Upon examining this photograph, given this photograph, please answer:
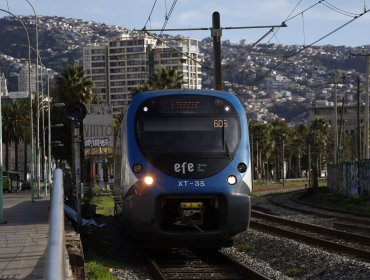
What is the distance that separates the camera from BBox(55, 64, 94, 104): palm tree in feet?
233

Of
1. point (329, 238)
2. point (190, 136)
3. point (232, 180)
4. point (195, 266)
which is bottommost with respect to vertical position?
point (329, 238)

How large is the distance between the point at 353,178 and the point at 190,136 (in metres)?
35.1

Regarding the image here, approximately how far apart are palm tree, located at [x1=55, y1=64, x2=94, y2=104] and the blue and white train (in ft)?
186

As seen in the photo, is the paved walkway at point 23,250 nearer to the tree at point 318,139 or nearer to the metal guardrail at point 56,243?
the metal guardrail at point 56,243

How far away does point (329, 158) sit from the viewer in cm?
14950

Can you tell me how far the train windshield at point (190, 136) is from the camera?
1430 centimetres

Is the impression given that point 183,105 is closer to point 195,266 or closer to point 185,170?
point 185,170

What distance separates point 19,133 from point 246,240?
79118 millimetres

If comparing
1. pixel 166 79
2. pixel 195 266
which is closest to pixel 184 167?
pixel 195 266

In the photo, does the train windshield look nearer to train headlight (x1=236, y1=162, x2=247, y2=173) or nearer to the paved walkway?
train headlight (x1=236, y1=162, x2=247, y2=173)

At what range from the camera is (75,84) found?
71.0 meters

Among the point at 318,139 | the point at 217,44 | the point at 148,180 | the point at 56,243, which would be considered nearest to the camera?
the point at 56,243

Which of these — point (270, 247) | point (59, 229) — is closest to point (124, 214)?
point (270, 247)

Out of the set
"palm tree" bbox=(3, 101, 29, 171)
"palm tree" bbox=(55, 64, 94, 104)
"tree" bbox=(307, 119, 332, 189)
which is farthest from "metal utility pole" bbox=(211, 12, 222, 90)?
"tree" bbox=(307, 119, 332, 189)
